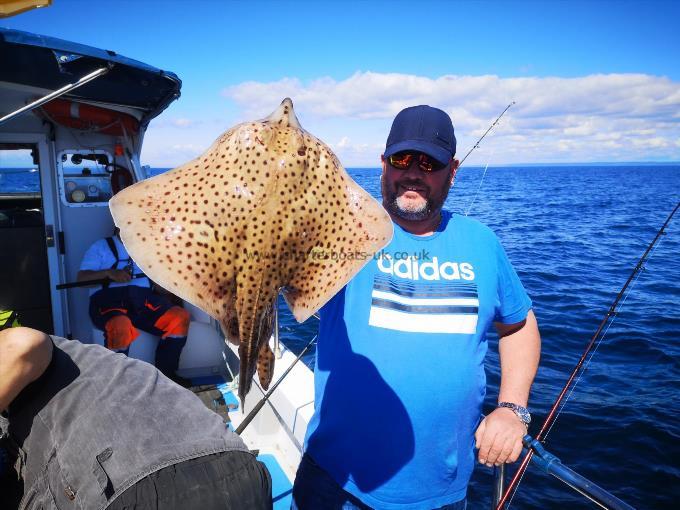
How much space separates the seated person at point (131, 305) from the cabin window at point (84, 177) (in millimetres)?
1131

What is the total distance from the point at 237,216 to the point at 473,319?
152cm

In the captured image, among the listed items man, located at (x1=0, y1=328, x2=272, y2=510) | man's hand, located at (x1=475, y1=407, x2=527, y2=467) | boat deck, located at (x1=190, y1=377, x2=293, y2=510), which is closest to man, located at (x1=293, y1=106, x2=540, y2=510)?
man's hand, located at (x1=475, y1=407, x2=527, y2=467)

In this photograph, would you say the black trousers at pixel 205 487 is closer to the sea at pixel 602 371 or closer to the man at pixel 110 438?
the man at pixel 110 438

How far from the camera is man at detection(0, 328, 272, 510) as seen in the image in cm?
187

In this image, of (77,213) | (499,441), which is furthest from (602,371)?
(77,213)

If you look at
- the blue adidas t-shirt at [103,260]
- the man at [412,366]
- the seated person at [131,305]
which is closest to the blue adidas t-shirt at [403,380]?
the man at [412,366]

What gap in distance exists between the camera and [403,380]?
2.37 metres

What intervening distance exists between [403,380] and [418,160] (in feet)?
4.35

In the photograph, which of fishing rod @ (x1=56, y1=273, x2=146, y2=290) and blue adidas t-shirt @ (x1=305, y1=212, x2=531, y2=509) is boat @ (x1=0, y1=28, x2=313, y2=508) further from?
blue adidas t-shirt @ (x1=305, y1=212, x2=531, y2=509)

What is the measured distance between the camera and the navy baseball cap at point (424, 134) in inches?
99.7

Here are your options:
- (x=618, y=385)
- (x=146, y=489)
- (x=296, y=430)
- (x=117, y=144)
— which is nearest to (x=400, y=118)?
(x=146, y=489)

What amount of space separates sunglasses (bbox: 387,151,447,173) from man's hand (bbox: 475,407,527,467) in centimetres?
156

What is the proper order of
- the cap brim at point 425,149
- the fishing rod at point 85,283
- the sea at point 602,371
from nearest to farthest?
the cap brim at point 425,149 → the fishing rod at point 85,283 → the sea at point 602,371

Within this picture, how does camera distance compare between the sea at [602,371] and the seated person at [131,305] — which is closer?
the seated person at [131,305]
